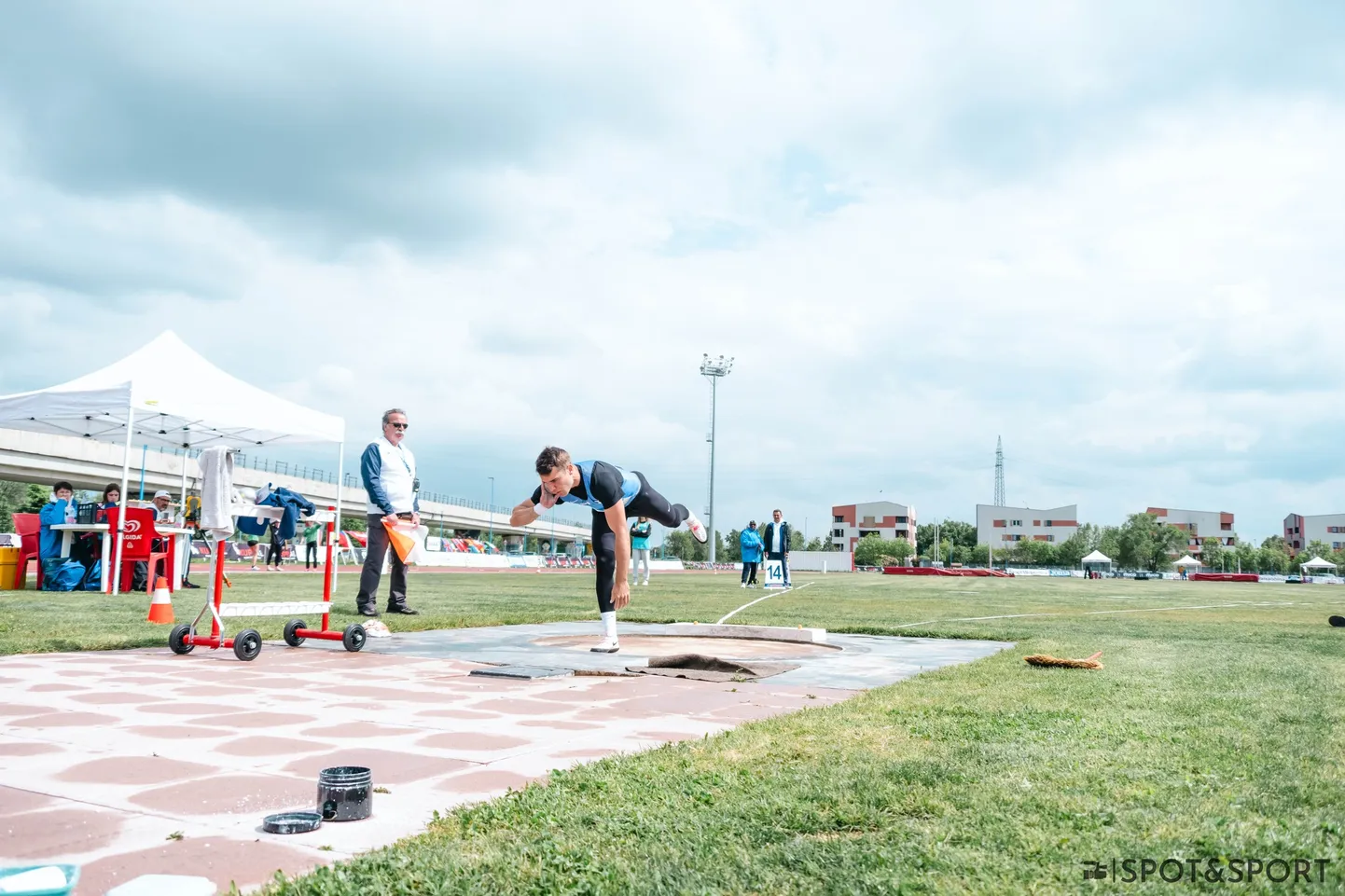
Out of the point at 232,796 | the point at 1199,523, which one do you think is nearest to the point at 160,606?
the point at 232,796

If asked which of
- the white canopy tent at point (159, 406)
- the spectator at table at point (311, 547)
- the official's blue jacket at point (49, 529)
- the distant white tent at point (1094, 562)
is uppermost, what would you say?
the white canopy tent at point (159, 406)

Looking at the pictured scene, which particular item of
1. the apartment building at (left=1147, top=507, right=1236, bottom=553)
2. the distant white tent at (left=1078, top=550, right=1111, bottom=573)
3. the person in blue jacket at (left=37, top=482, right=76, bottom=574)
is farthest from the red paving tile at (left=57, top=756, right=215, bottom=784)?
the apartment building at (left=1147, top=507, right=1236, bottom=553)

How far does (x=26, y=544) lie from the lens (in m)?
16.7

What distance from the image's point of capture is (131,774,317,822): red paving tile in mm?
3105

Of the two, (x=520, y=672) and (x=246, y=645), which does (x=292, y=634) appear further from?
(x=520, y=672)

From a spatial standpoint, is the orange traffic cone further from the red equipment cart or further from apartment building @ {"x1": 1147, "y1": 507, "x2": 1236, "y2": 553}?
apartment building @ {"x1": 1147, "y1": 507, "x2": 1236, "y2": 553}

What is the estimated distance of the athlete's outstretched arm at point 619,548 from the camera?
25.6 feet

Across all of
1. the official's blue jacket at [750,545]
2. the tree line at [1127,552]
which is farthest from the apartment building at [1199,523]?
the official's blue jacket at [750,545]

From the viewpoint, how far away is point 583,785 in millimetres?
3312

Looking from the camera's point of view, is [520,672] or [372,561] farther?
[372,561]

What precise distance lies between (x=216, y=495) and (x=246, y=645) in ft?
3.99

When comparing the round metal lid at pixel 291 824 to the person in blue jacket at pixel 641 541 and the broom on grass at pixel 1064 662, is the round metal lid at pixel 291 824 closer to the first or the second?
the broom on grass at pixel 1064 662

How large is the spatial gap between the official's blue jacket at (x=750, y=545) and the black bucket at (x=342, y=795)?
23.9 meters

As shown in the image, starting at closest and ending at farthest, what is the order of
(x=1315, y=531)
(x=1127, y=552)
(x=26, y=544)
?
(x=26, y=544) → (x=1127, y=552) → (x=1315, y=531)
